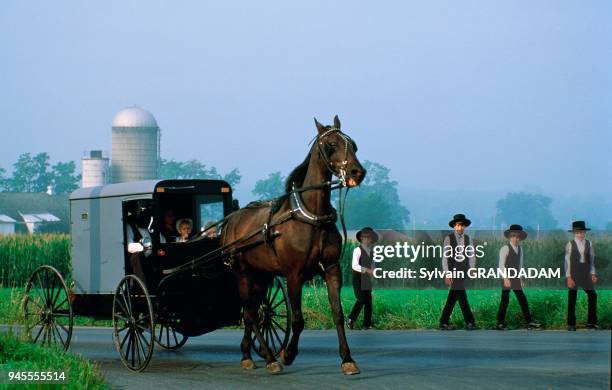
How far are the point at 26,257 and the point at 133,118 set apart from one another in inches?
2889

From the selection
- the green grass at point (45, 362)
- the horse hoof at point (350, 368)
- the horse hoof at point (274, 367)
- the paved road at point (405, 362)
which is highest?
the green grass at point (45, 362)

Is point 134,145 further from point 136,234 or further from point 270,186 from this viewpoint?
point 136,234

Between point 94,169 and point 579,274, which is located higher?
point 94,169

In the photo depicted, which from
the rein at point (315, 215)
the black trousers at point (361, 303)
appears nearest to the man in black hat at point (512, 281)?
the black trousers at point (361, 303)

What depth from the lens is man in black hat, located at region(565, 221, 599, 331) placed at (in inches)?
788

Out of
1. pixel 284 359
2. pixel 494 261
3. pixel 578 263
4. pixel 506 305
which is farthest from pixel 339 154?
pixel 494 261

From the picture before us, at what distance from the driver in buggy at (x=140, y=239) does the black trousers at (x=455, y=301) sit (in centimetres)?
669

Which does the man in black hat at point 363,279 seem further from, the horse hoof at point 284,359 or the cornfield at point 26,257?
the cornfield at point 26,257

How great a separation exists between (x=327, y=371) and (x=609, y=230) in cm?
2318

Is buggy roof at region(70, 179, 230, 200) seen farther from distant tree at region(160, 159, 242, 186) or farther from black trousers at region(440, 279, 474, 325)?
distant tree at region(160, 159, 242, 186)

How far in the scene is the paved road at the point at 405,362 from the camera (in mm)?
12531

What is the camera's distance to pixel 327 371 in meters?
13.7

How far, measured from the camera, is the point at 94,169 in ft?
398

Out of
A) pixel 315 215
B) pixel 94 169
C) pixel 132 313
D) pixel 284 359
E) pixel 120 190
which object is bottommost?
pixel 284 359
